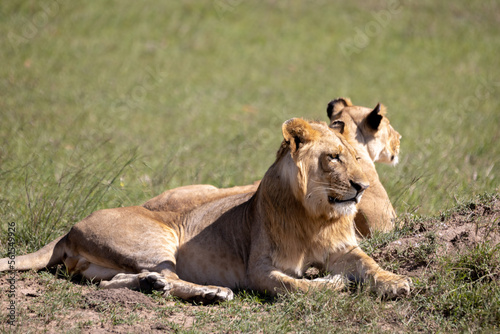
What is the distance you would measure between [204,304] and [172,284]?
0.87ft

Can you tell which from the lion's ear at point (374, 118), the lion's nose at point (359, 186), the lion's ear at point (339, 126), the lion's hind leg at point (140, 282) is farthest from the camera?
the lion's ear at point (374, 118)

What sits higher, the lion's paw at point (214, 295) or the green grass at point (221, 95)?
the green grass at point (221, 95)

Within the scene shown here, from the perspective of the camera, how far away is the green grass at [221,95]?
5930mm

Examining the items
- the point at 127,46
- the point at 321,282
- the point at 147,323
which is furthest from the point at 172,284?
the point at 127,46

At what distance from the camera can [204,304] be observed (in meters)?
4.13

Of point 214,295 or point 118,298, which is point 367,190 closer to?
point 214,295

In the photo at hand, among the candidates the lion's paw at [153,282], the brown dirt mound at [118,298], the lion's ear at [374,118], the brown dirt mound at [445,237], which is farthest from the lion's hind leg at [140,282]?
the lion's ear at [374,118]

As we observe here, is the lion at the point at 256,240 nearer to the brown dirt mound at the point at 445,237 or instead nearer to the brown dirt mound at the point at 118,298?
the brown dirt mound at the point at 118,298

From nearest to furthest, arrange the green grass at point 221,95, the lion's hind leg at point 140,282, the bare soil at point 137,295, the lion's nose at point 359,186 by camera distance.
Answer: the bare soil at point 137,295, the lion's nose at point 359,186, the lion's hind leg at point 140,282, the green grass at point 221,95

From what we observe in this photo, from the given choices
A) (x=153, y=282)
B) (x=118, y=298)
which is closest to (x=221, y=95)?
(x=153, y=282)

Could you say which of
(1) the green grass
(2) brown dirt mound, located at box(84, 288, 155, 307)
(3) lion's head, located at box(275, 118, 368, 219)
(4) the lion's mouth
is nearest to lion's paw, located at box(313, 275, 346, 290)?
(1) the green grass

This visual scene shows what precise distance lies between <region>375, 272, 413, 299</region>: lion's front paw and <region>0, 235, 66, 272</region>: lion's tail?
2.34 m

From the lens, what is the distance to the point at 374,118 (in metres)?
5.29

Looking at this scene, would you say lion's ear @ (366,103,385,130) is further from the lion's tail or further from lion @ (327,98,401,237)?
the lion's tail
